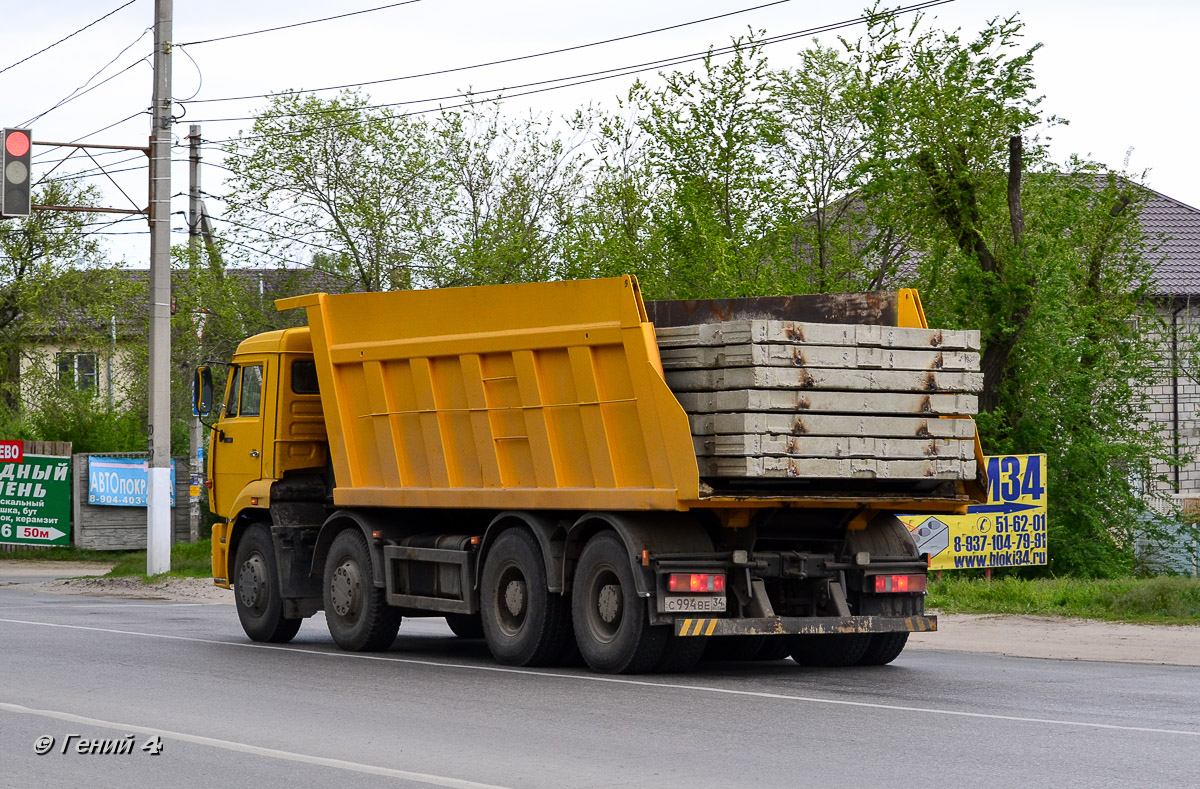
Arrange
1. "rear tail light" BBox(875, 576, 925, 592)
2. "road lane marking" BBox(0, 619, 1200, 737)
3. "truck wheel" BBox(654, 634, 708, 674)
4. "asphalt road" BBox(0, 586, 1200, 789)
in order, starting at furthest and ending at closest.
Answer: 1. "rear tail light" BBox(875, 576, 925, 592)
2. "truck wheel" BBox(654, 634, 708, 674)
3. "road lane marking" BBox(0, 619, 1200, 737)
4. "asphalt road" BBox(0, 586, 1200, 789)

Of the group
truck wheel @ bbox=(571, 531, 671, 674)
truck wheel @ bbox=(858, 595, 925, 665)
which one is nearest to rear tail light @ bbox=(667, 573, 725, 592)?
truck wheel @ bbox=(571, 531, 671, 674)

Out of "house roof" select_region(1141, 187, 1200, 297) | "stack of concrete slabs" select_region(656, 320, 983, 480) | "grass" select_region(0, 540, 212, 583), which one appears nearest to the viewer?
"stack of concrete slabs" select_region(656, 320, 983, 480)

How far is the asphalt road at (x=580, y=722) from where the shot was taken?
7.84 m

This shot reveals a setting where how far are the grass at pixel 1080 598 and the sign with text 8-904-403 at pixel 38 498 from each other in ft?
71.4

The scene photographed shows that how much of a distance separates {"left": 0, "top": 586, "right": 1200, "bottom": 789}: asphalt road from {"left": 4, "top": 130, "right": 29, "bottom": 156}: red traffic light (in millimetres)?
10690

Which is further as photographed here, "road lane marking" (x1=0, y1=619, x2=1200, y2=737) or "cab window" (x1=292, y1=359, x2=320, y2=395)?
"cab window" (x1=292, y1=359, x2=320, y2=395)

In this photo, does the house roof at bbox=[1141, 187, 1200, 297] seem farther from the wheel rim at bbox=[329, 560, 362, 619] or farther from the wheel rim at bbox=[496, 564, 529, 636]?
the wheel rim at bbox=[496, 564, 529, 636]

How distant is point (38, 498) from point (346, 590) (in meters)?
22.0

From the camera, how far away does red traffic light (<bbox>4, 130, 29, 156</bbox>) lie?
22953 mm

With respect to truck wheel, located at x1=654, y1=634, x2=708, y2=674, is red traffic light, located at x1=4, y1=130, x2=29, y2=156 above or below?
above

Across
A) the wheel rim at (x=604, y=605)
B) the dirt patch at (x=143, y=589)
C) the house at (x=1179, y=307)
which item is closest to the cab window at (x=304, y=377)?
the wheel rim at (x=604, y=605)

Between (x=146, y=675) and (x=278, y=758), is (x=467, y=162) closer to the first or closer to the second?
(x=146, y=675)

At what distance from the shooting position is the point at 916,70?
997 inches

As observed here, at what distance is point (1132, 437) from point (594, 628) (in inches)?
530
